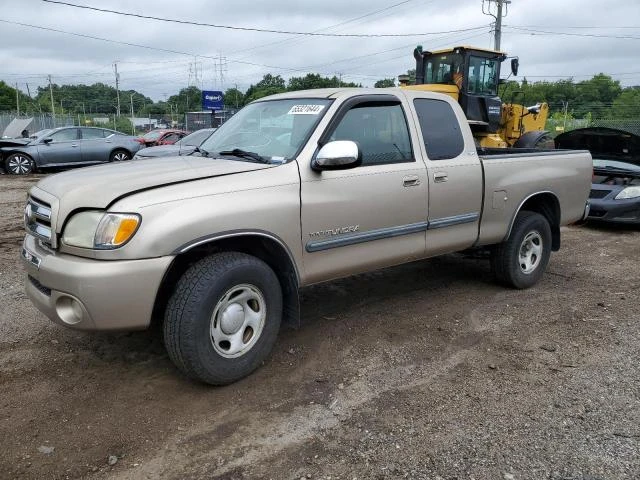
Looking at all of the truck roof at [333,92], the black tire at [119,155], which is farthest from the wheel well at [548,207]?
the black tire at [119,155]

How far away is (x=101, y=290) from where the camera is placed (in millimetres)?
3059

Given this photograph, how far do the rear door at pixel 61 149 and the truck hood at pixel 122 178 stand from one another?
13.8 metres

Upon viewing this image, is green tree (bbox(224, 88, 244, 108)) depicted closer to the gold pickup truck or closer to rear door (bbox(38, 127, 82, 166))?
rear door (bbox(38, 127, 82, 166))

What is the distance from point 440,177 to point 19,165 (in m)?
15.0

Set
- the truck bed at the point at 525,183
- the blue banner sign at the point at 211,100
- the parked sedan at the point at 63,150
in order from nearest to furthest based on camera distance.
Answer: the truck bed at the point at 525,183, the parked sedan at the point at 63,150, the blue banner sign at the point at 211,100

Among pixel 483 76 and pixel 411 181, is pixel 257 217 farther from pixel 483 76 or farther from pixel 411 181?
pixel 483 76

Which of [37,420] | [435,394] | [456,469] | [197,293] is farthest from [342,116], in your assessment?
[37,420]

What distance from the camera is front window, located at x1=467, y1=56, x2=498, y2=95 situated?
13.6m

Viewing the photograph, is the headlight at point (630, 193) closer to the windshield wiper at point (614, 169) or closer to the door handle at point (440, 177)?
the windshield wiper at point (614, 169)

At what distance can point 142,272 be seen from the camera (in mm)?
3115

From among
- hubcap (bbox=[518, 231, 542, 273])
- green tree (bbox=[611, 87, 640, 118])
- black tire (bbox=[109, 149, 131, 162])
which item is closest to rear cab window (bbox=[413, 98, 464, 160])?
hubcap (bbox=[518, 231, 542, 273])

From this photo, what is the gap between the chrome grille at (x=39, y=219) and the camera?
3.43m

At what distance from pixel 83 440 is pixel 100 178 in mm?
1561

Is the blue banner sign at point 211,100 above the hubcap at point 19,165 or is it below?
above
